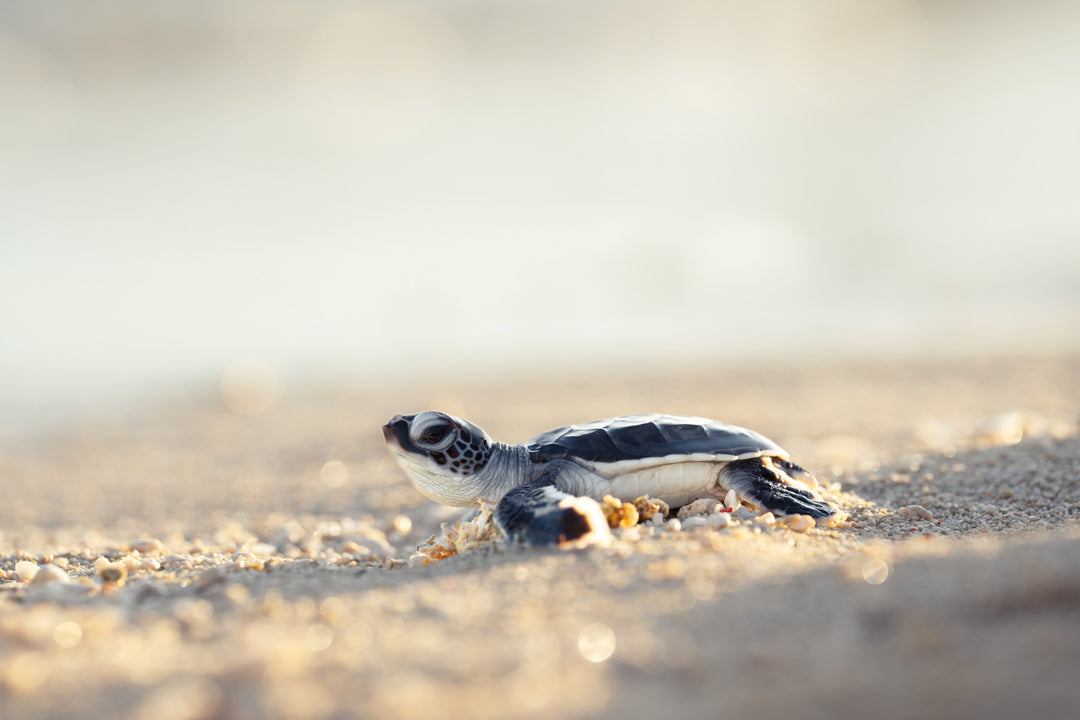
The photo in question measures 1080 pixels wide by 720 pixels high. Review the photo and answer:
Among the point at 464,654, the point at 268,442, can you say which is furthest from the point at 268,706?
the point at 268,442

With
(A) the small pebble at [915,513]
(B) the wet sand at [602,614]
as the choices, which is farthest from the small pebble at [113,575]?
(A) the small pebble at [915,513]

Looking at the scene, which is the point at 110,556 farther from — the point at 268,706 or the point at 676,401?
the point at 676,401

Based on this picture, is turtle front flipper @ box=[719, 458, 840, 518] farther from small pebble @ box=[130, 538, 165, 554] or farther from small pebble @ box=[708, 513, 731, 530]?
small pebble @ box=[130, 538, 165, 554]

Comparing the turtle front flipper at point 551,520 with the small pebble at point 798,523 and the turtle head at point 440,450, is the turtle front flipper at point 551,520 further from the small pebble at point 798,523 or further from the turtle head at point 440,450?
the small pebble at point 798,523

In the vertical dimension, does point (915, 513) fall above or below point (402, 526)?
below

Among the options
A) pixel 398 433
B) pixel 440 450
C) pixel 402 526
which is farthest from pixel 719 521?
pixel 402 526

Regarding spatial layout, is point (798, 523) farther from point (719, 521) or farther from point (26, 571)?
point (26, 571)
